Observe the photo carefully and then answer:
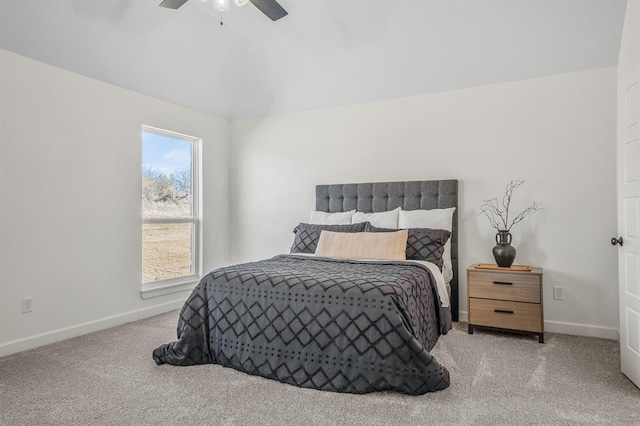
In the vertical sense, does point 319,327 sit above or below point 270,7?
below

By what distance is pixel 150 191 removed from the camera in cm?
423

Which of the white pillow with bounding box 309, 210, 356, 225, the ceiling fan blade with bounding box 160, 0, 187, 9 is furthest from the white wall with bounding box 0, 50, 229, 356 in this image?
the white pillow with bounding box 309, 210, 356, 225

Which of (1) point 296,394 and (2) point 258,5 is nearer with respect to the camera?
(1) point 296,394

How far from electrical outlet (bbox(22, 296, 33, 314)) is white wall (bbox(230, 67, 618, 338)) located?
2.46 metres

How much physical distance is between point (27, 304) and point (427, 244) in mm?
3241

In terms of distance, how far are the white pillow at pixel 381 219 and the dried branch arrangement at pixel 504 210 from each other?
81 cm

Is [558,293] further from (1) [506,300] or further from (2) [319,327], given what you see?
(2) [319,327]

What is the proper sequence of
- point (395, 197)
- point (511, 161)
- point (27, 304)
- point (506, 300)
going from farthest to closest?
point (395, 197) → point (511, 161) → point (506, 300) → point (27, 304)

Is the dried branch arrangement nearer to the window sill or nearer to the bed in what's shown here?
the bed

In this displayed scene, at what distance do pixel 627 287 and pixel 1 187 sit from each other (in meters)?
4.31

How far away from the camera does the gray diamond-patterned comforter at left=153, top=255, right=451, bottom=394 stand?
2.22 meters

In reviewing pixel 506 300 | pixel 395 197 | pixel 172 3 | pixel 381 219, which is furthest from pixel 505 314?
pixel 172 3

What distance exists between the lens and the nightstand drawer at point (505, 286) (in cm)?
316

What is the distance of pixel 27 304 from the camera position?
3.11 metres
